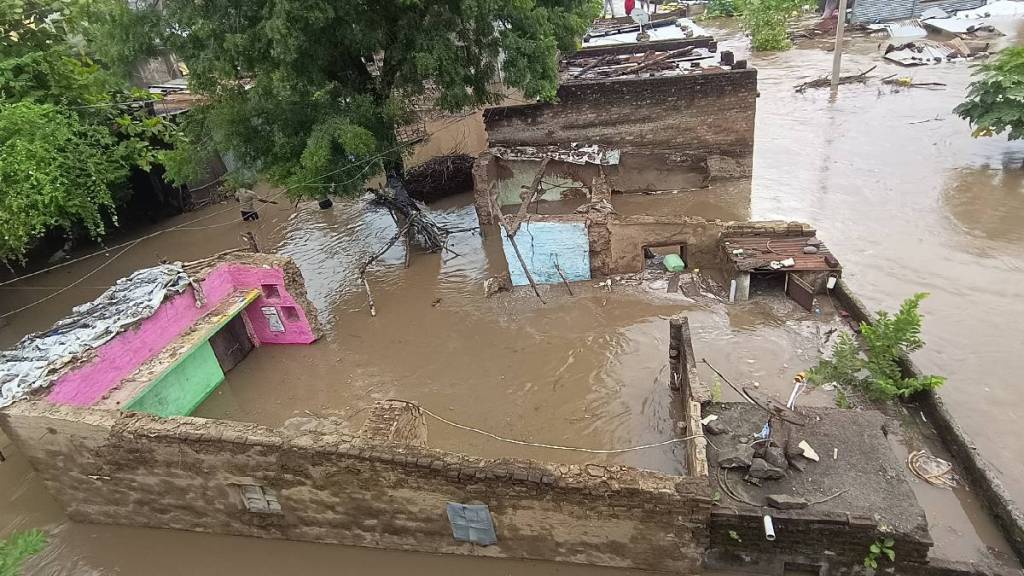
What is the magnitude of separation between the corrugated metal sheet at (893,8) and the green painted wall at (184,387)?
113 feet

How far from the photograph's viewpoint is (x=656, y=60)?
1898 cm

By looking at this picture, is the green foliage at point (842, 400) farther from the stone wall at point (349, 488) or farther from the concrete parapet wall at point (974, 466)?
the stone wall at point (349, 488)

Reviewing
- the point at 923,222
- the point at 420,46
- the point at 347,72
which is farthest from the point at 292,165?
the point at 923,222

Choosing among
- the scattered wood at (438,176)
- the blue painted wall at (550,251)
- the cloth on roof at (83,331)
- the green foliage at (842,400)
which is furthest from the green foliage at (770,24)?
the cloth on roof at (83,331)

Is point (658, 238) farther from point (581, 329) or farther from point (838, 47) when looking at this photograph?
point (838, 47)

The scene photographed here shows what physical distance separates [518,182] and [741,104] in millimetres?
6315

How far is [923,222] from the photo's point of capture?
43.4 feet

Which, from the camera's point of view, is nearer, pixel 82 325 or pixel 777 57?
pixel 82 325

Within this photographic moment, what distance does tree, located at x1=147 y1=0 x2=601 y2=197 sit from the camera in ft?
35.4

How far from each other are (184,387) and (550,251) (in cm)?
736

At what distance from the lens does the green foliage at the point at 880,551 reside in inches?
229

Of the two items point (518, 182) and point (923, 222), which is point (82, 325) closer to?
point (518, 182)

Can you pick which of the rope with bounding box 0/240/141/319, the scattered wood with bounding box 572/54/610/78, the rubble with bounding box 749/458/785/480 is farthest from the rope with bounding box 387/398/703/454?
the scattered wood with bounding box 572/54/610/78

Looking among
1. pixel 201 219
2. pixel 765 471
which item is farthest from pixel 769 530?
pixel 201 219
